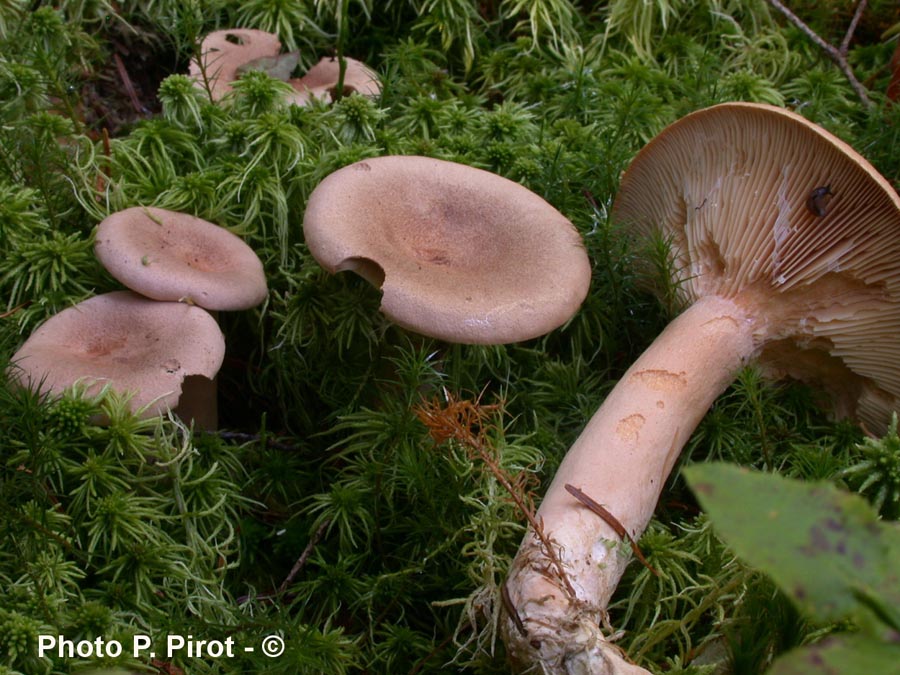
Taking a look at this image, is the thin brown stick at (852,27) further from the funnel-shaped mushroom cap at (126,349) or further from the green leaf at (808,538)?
the green leaf at (808,538)

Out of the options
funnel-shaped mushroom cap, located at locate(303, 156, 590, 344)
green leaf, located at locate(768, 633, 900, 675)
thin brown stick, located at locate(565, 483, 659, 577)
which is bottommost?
thin brown stick, located at locate(565, 483, 659, 577)

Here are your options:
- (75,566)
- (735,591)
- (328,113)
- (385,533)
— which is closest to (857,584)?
(735,591)

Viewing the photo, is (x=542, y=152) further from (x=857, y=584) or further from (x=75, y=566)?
(x=857, y=584)

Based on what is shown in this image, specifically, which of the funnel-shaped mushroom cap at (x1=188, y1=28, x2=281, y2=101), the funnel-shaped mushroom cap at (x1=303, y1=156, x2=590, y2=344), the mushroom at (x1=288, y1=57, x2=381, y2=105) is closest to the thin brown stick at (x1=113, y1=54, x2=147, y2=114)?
the funnel-shaped mushroom cap at (x1=188, y1=28, x2=281, y2=101)

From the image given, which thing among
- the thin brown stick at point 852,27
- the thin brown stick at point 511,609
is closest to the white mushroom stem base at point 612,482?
the thin brown stick at point 511,609

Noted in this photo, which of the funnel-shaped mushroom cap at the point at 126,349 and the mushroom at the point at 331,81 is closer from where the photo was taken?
the funnel-shaped mushroom cap at the point at 126,349

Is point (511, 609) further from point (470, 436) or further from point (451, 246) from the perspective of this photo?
point (451, 246)

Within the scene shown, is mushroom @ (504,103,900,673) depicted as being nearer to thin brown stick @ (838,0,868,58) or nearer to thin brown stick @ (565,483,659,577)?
thin brown stick @ (565,483,659,577)
